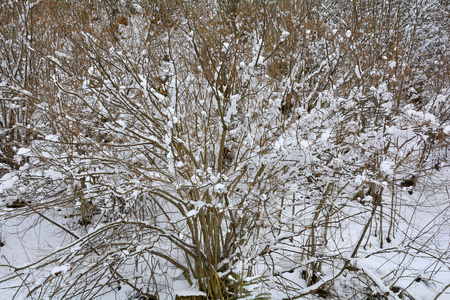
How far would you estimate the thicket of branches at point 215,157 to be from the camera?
4605mm

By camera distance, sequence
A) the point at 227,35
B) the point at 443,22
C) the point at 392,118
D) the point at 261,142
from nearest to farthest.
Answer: the point at 261,142 → the point at 392,118 → the point at 227,35 → the point at 443,22

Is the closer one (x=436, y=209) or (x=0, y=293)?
(x=0, y=293)

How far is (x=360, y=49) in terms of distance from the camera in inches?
248

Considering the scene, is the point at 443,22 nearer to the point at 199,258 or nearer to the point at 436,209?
the point at 436,209

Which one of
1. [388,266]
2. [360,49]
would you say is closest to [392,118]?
[360,49]

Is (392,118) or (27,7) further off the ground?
(27,7)

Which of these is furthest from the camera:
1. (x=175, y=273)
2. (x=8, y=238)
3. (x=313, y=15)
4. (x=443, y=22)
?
(x=443, y=22)

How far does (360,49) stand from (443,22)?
271 inches

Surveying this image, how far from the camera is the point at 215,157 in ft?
16.9

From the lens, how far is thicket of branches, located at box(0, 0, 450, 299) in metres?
4.61

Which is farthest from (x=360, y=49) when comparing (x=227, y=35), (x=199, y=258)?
(x=199, y=258)

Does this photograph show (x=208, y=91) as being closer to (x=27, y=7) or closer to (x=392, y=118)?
(x=392, y=118)

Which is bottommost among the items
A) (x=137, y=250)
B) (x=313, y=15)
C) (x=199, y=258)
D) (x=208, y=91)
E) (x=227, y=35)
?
(x=199, y=258)

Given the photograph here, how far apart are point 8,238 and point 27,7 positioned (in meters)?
5.26
